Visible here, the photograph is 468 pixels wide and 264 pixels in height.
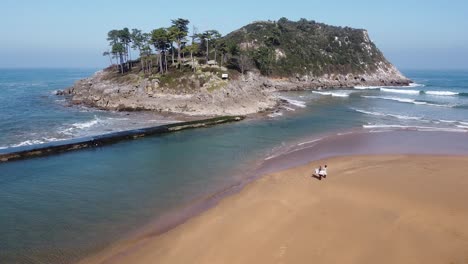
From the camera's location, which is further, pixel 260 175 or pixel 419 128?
pixel 419 128

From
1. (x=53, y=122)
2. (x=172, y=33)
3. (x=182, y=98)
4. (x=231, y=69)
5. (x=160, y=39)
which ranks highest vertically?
(x=172, y=33)

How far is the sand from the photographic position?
54.3ft

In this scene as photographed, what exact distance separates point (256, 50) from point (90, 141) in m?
72.5

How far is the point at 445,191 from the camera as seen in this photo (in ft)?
80.6

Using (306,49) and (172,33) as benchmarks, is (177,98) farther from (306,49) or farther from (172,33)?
(306,49)

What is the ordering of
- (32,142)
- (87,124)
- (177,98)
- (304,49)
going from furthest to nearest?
(304,49) < (177,98) < (87,124) < (32,142)

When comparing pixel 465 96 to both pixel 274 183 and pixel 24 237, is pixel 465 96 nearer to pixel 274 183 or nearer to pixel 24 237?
pixel 274 183

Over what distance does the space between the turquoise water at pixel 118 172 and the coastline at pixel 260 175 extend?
3.07ft

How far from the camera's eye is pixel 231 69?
80125 mm

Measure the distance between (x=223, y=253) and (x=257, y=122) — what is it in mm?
34807

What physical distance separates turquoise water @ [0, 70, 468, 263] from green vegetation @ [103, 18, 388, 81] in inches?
894

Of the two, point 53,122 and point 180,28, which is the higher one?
point 180,28

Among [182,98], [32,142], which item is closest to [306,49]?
[182,98]

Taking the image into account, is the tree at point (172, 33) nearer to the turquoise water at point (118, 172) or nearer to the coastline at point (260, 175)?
the turquoise water at point (118, 172)
